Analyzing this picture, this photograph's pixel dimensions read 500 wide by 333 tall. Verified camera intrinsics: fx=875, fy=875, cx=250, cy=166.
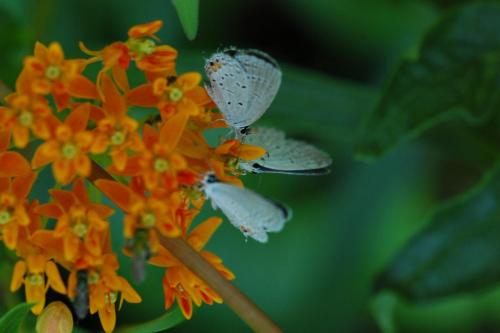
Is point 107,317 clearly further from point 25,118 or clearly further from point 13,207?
point 25,118

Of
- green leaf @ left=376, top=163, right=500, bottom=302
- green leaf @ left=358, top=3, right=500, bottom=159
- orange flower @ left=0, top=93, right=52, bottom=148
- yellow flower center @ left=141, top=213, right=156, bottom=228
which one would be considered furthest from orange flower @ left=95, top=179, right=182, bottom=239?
green leaf @ left=376, top=163, right=500, bottom=302

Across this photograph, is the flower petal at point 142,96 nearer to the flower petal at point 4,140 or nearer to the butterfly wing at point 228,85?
the butterfly wing at point 228,85

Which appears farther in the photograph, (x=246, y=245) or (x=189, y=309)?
(x=246, y=245)

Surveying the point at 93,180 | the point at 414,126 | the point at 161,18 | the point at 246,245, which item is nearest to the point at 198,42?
the point at 161,18

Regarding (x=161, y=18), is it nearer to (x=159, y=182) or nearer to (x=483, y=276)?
(x=483, y=276)

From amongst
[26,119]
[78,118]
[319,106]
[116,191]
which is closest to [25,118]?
A: [26,119]

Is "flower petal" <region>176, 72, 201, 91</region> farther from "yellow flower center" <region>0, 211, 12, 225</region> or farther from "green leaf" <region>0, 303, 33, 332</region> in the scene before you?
"green leaf" <region>0, 303, 33, 332</region>
